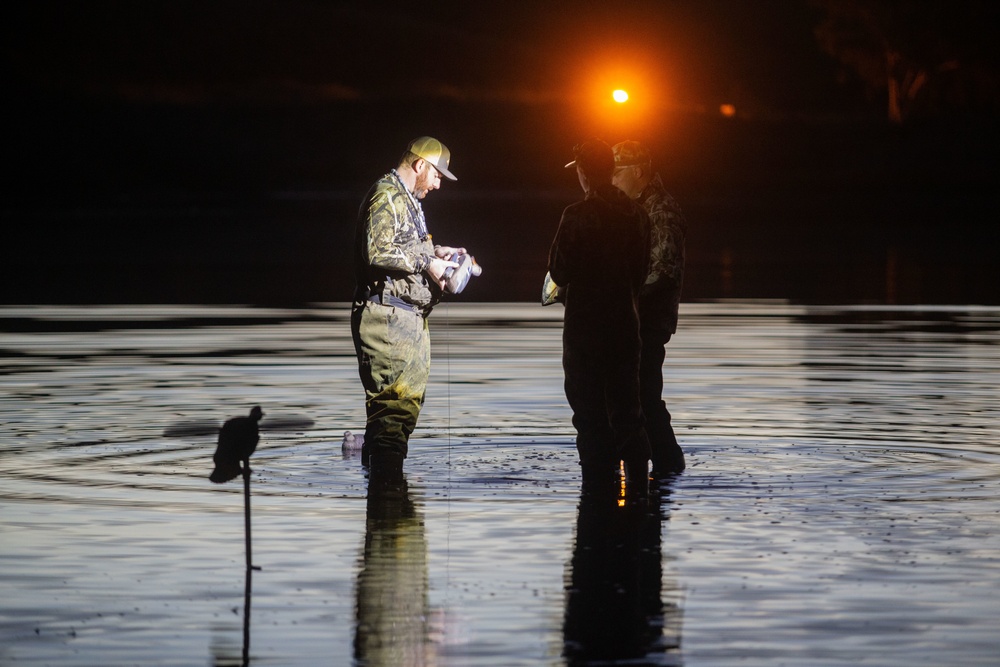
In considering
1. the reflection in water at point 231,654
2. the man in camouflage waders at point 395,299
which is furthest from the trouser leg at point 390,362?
the reflection in water at point 231,654

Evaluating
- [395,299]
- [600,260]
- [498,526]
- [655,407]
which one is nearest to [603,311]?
[600,260]

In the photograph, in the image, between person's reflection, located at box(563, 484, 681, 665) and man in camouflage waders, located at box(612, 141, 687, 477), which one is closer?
person's reflection, located at box(563, 484, 681, 665)

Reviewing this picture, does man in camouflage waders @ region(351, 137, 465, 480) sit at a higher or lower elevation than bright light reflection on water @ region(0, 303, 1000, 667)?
higher

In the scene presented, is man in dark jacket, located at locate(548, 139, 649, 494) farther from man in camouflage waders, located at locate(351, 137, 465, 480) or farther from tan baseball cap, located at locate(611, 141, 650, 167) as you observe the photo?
man in camouflage waders, located at locate(351, 137, 465, 480)

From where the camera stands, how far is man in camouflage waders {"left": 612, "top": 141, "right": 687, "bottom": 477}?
40.3 ft

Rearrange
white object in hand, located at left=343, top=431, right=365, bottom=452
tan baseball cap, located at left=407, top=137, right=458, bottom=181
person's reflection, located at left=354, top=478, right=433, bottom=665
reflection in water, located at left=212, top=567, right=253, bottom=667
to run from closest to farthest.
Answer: reflection in water, located at left=212, top=567, right=253, bottom=667 → person's reflection, located at left=354, top=478, right=433, bottom=665 → tan baseball cap, located at left=407, top=137, right=458, bottom=181 → white object in hand, located at left=343, top=431, right=365, bottom=452

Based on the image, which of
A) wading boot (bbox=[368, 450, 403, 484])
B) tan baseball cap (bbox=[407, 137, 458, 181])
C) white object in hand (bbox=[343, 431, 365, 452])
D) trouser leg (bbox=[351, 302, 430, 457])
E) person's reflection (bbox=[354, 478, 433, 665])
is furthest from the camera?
white object in hand (bbox=[343, 431, 365, 452])

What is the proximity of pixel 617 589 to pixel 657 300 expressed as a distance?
376 centimetres

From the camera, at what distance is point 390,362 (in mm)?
12477

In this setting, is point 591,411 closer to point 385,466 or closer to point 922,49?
point 385,466

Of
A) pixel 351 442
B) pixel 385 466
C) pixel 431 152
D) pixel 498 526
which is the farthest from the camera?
pixel 351 442

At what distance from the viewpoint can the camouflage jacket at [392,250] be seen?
40.2ft

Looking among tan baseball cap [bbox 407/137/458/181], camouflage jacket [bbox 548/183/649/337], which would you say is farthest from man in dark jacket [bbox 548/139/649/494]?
tan baseball cap [bbox 407/137/458/181]

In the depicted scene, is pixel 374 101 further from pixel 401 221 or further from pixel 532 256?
pixel 401 221
